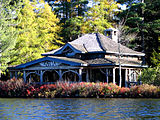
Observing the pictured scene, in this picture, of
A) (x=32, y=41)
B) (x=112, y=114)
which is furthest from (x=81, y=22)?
(x=112, y=114)

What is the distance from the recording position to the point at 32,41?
44906 millimetres

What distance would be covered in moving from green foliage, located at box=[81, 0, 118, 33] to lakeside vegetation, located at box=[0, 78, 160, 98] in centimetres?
2164

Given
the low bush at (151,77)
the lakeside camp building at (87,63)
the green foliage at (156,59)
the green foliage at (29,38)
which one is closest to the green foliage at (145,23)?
the green foliage at (156,59)

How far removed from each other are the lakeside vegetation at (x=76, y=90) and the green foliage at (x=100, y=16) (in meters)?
21.6

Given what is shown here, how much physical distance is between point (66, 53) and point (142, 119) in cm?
2540

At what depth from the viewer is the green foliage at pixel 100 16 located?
53.3 metres

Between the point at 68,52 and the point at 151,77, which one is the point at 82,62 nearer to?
the point at 68,52

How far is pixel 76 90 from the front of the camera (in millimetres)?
32281

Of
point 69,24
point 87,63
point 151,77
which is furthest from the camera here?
point 69,24

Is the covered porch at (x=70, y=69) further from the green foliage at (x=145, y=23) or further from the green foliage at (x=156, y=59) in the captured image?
the green foliage at (x=145, y=23)

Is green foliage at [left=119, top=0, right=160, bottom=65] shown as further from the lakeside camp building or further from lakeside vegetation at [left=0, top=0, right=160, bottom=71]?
the lakeside camp building

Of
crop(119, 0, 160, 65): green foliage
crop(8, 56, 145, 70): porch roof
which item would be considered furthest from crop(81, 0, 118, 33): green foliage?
crop(8, 56, 145, 70): porch roof

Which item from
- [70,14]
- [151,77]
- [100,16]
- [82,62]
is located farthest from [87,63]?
[70,14]

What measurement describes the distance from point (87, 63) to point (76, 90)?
478 centimetres
